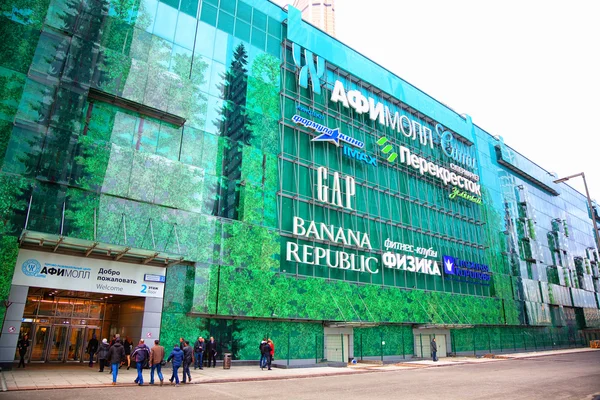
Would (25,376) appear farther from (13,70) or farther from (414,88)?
(414,88)

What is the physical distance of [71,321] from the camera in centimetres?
2670

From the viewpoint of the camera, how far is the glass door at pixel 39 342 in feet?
81.5

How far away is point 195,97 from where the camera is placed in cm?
2936

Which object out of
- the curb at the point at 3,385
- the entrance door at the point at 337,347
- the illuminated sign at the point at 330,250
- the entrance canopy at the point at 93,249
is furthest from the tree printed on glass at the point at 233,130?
the curb at the point at 3,385

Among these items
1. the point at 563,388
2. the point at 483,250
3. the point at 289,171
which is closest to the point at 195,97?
the point at 289,171

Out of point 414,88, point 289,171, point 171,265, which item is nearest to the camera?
point 171,265

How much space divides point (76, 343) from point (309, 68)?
27772mm

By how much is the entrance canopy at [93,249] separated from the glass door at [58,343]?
6.48 metres

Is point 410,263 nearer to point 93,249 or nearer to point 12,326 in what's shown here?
point 93,249

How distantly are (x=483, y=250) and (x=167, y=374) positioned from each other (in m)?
41.3

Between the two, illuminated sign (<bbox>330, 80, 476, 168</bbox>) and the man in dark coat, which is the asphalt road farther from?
illuminated sign (<bbox>330, 80, 476, 168</bbox>)

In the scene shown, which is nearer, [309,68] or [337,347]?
[337,347]

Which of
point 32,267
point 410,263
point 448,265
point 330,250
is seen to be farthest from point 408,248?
point 32,267

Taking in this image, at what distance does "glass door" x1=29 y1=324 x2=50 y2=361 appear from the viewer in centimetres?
2484
